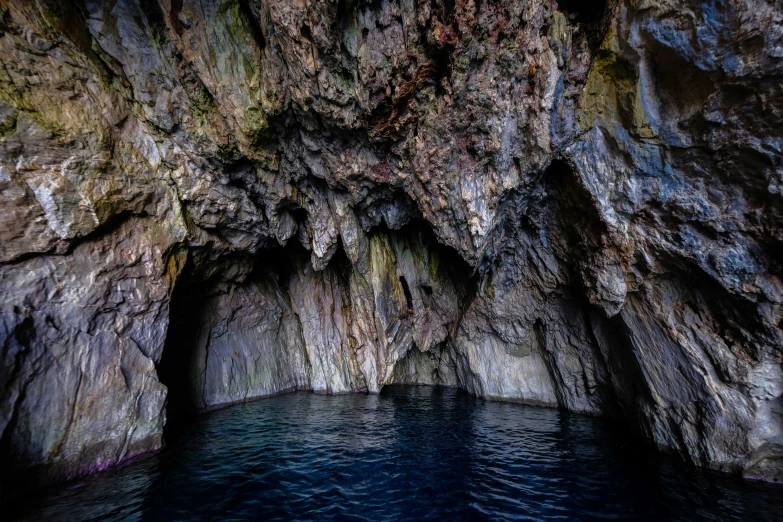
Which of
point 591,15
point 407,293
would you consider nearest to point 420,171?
point 591,15

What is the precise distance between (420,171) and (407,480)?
347 inches

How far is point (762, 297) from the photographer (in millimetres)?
7754

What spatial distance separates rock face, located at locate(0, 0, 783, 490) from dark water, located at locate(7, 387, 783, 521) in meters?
1.21

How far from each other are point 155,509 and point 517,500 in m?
7.73

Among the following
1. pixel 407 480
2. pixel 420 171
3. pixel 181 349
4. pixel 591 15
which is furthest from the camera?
pixel 181 349

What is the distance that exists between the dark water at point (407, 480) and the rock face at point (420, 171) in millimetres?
1206

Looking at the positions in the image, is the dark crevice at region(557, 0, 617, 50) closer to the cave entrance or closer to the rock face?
the rock face

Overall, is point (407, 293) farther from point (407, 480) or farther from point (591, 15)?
point (591, 15)

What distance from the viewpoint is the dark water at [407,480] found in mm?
6973

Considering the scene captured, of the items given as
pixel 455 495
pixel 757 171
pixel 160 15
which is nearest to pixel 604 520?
pixel 455 495

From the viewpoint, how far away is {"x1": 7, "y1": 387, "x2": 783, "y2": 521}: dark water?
22.9ft

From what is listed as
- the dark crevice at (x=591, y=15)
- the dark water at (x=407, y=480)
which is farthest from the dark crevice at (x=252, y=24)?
the dark water at (x=407, y=480)

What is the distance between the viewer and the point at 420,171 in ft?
36.0

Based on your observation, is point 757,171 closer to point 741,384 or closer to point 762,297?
point 762,297
